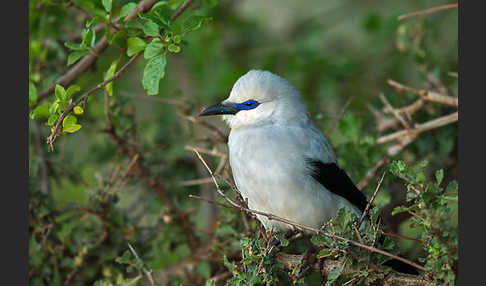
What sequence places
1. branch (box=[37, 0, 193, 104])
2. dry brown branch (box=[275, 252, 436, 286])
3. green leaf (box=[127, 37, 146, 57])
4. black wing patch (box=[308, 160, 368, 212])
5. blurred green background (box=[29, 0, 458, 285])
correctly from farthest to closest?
blurred green background (box=[29, 0, 458, 285]) → black wing patch (box=[308, 160, 368, 212]) → branch (box=[37, 0, 193, 104]) → green leaf (box=[127, 37, 146, 57]) → dry brown branch (box=[275, 252, 436, 286])

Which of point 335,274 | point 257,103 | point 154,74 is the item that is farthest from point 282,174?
point 154,74

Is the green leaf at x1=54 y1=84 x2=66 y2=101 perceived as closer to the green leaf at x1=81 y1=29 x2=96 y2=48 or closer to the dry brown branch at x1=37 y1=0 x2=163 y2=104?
the green leaf at x1=81 y1=29 x2=96 y2=48

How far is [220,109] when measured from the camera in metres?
3.94

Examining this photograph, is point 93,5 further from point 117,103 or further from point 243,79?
point 243,79

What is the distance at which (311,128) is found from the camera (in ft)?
13.3

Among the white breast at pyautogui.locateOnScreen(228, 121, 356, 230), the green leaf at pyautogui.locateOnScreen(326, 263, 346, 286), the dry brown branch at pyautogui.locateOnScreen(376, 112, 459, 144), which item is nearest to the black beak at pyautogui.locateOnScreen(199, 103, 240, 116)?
the white breast at pyautogui.locateOnScreen(228, 121, 356, 230)

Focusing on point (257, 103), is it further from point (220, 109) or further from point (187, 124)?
point (187, 124)

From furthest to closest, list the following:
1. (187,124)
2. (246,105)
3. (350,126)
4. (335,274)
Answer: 1. (187,124)
2. (350,126)
3. (246,105)
4. (335,274)

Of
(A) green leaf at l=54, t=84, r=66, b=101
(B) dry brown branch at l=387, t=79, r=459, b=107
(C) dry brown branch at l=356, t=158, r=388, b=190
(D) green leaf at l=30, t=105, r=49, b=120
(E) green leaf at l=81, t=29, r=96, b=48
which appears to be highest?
(E) green leaf at l=81, t=29, r=96, b=48

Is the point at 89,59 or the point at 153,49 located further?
the point at 89,59

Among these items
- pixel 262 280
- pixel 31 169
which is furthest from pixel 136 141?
pixel 262 280

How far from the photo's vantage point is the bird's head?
396 cm

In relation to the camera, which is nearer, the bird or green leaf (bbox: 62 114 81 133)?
green leaf (bbox: 62 114 81 133)

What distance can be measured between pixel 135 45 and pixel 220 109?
2.90 feet
